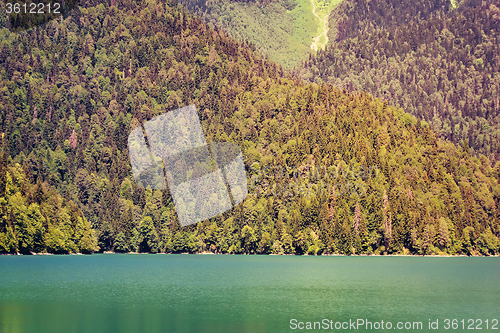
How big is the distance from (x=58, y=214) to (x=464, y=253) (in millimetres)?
110060

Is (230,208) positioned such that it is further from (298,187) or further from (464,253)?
(464,253)

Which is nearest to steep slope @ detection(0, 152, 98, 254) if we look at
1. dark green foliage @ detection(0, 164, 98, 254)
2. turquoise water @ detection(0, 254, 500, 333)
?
dark green foliage @ detection(0, 164, 98, 254)

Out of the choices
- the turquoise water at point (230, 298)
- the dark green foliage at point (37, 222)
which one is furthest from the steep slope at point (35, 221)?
the turquoise water at point (230, 298)

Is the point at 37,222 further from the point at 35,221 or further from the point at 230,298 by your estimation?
the point at 230,298

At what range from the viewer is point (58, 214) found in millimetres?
166750

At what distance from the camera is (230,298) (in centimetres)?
7462

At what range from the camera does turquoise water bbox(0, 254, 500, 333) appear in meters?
58.5

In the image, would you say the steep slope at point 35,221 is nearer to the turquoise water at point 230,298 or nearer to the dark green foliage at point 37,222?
the dark green foliage at point 37,222

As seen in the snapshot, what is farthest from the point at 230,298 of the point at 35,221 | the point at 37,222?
the point at 35,221

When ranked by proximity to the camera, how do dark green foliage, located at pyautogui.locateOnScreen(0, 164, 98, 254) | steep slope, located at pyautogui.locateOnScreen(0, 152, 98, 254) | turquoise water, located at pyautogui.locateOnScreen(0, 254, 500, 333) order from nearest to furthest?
1. turquoise water, located at pyautogui.locateOnScreen(0, 254, 500, 333)
2. dark green foliage, located at pyautogui.locateOnScreen(0, 164, 98, 254)
3. steep slope, located at pyautogui.locateOnScreen(0, 152, 98, 254)

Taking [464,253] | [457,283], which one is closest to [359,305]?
[457,283]

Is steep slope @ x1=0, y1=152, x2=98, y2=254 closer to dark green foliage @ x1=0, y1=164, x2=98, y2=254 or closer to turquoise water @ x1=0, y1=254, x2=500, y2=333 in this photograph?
dark green foliage @ x1=0, y1=164, x2=98, y2=254

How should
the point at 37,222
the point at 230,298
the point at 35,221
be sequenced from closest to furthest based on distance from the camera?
the point at 230,298 < the point at 35,221 < the point at 37,222

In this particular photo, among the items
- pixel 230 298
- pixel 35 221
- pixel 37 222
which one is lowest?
pixel 37 222
